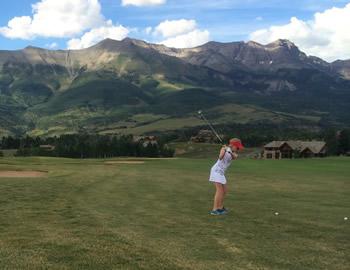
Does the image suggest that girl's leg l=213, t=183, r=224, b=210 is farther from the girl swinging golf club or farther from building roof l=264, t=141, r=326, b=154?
building roof l=264, t=141, r=326, b=154

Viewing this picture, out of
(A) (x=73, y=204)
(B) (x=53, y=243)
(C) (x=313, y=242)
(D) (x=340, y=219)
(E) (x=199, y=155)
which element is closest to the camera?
(B) (x=53, y=243)

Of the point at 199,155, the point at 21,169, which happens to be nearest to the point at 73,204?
the point at 21,169

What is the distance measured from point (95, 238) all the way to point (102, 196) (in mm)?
12323

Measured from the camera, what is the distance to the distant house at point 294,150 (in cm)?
15988

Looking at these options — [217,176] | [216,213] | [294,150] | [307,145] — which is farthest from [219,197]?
[294,150]

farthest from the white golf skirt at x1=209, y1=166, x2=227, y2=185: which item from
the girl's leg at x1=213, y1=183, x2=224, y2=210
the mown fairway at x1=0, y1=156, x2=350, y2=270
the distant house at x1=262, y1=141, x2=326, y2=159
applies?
the distant house at x1=262, y1=141, x2=326, y2=159

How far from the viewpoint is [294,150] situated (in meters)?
166

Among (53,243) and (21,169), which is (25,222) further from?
(21,169)

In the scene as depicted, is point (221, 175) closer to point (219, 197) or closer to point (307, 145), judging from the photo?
point (219, 197)

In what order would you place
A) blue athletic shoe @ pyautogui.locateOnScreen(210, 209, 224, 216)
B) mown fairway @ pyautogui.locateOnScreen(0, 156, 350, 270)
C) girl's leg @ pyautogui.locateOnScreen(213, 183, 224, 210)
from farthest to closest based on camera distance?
girl's leg @ pyautogui.locateOnScreen(213, 183, 224, 210) → blue athletic shoe @ pyautogui.locateOnScreen(210, 209, 224, 216) → mown fairway @ pyautogui.locateOnScreen(0, 156, 350, 270)

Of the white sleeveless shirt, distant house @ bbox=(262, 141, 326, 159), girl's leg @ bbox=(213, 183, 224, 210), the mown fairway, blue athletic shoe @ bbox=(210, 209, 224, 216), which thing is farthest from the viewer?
distant house @ bbox=(262, 141, 326, 159)

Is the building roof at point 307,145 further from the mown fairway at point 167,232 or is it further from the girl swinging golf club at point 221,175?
the girl swinging golf club at point 221,175

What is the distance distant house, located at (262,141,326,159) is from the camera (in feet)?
525

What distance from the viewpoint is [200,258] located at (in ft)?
39.7
